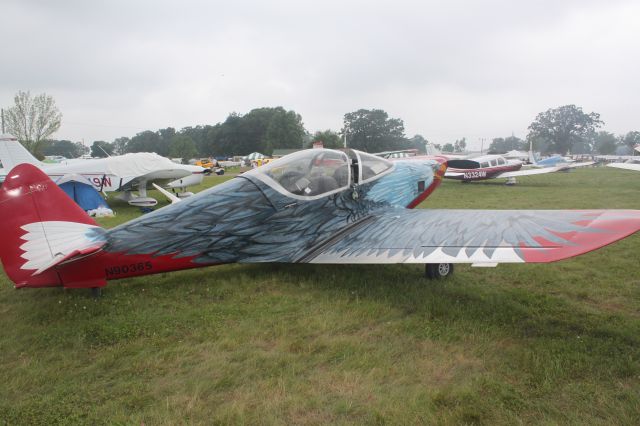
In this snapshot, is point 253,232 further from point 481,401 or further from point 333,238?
point 481,401

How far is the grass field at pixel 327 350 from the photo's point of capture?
260cm

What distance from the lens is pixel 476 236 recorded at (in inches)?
162

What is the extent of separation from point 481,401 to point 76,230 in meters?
4.28

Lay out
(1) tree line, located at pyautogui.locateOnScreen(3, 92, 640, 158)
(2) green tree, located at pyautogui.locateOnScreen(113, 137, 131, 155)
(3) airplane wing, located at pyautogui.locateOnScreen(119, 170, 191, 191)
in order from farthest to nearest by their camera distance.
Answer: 1. (2) green tree, located at pyautogui.locateOnScreen(113, 137, 131, 155)
2. (1) tree line, located at pyautogui.locateOnScreen(3, 92, 640, 158)
3. (3) airplane wing, located at pyautogui.locateOnScreen(119, 170, 191, 191)

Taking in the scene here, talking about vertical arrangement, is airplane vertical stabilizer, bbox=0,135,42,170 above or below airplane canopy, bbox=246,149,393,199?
above

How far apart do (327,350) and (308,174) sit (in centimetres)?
269

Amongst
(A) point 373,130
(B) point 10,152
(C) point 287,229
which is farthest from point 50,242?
(A) point 373,130

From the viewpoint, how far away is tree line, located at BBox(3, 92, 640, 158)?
42.0 metres

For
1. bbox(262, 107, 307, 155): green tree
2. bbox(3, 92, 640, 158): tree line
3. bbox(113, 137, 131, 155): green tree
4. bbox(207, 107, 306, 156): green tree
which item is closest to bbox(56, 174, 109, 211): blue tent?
bbox(3, 92, 640, 158): tree line

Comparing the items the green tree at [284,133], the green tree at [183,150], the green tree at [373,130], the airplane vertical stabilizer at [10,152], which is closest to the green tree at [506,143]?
the green tree at [373,130]

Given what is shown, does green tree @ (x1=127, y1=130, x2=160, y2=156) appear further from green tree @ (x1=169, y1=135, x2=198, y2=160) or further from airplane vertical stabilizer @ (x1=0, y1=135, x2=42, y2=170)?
airplane vertical stabilizer @ (x1=0, y1=135, x2=42, y2=170)

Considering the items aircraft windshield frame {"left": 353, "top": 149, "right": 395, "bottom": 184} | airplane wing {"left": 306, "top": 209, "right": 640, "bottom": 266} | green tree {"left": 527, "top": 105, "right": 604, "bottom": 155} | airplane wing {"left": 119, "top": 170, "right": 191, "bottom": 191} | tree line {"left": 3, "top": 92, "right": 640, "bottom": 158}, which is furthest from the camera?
green tree {"left": 527, "top": 105, "right": 604, "bottom": 155}

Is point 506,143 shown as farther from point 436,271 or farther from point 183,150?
point 436,271

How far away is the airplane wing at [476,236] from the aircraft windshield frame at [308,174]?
27.3 inches
